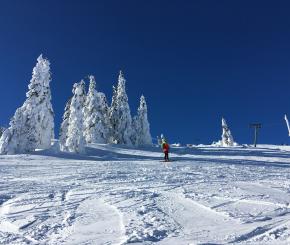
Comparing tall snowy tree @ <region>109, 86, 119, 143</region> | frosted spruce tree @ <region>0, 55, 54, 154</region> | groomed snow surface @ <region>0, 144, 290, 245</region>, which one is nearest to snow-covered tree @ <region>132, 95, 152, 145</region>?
→ tall snowy tree @ <region>109, 86, 119, 143</region>

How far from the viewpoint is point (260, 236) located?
20.6 ft

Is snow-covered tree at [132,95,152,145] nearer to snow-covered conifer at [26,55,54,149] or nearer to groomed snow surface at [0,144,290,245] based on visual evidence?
snow-covered conifer at [26,55,54,149]

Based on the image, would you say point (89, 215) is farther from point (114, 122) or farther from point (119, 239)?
point (114, 122)

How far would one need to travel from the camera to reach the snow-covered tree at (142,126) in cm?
6278

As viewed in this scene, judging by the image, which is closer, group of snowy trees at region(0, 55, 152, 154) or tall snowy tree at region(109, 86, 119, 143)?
group of snowy trees at region(0, 55, 152, 154)

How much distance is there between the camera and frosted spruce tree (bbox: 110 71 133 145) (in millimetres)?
56906

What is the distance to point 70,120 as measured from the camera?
41.7m

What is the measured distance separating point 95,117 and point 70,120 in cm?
1300

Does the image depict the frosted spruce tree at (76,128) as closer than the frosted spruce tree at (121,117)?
Yes

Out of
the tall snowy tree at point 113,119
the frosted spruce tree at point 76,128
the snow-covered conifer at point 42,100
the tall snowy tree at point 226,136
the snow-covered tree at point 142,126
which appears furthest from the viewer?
the tall snowy tree at point 226,136

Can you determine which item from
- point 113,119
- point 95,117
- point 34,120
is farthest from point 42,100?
point 113,119

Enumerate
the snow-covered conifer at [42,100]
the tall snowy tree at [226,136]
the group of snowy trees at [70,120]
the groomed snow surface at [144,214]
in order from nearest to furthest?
1. the groomed snow surface at [144,214]
2. the group of snowy trees at [70,120]
3. the snow-covered conifer at [42,100]
4. the tall snowy tree at [226,136]

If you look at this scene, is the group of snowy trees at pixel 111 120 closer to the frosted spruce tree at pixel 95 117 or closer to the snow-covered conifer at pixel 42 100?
the frosted spruce tree at pixel 95 117

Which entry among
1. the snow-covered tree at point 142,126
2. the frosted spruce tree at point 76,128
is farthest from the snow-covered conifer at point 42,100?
the snow-covered tree at point 142,126
